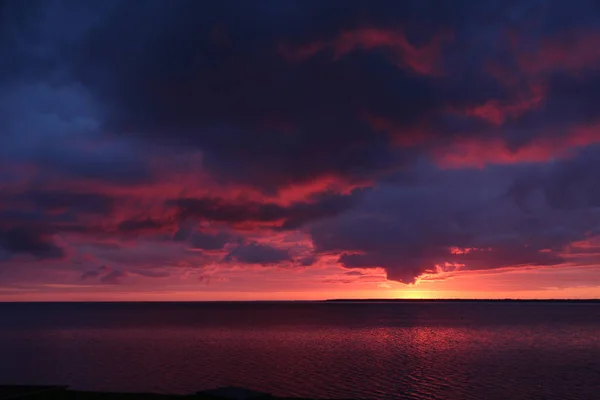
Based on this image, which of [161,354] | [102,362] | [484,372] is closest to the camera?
[484,372]

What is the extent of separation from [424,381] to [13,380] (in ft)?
145

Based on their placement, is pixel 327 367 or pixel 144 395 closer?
pixel 144 395

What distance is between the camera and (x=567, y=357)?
7644 centimetres

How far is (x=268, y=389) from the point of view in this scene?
50.9 m

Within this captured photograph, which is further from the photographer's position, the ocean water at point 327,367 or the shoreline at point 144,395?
the ocean water at point 327,367

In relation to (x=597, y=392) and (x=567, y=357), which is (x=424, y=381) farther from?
(x=567, y=357)

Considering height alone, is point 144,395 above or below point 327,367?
above

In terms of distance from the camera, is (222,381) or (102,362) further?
(102,362)

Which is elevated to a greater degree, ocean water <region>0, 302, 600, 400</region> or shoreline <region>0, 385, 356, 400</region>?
shoreline <region>0, 385, 356, 400</region>

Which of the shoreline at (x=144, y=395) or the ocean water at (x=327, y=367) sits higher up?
the shoreline at (x=144, y=395)

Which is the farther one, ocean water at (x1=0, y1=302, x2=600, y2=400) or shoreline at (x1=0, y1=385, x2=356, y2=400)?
ocean water at (x1=0, y1=302, x2=600, y2=400)

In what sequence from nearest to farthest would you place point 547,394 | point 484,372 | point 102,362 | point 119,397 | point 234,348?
point 119,397, point 547,394, point 484,372, point 102,362, point 234,348

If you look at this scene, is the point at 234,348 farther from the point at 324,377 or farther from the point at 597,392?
the point at 597,392

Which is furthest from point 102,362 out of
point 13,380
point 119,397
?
point 119,397
